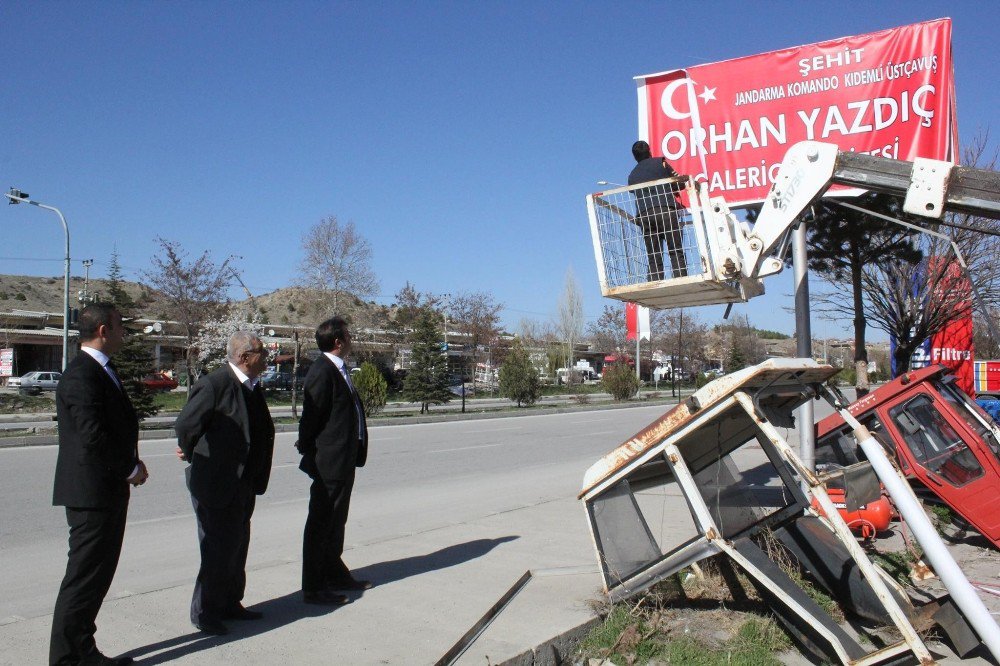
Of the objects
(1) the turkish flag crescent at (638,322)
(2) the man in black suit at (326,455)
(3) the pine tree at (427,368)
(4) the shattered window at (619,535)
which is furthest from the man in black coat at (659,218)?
(3) the pine tree at (427,368)

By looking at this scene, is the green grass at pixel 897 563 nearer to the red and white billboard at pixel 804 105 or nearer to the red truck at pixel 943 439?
the red truck at pixel 943 439

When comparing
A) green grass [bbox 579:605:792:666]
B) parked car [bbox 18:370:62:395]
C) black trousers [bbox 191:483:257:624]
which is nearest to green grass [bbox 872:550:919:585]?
green grass [bbox 579:605:792:666]

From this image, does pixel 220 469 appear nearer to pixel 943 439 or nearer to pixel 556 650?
pixel 556 650

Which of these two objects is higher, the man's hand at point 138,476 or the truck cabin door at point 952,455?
the man's hand at point 138,476

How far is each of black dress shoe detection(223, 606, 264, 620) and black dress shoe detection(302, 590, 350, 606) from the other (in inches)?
14.2

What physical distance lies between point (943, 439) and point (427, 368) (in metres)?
28.6

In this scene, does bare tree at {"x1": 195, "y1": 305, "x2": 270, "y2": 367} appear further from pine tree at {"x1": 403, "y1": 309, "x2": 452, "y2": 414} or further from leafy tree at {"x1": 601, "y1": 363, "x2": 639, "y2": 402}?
leafy tree at {"x1": 601, "y1": 363, "x2": 639, "y2": 402}

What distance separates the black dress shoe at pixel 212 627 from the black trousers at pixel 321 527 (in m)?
0.72

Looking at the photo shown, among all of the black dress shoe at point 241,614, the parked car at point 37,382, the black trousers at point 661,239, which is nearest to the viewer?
the black dress shoe at point 241,614

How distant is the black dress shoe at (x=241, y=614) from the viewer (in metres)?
5.00

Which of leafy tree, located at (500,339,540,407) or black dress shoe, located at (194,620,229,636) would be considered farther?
leafy tree, located at (500,339,540,407)

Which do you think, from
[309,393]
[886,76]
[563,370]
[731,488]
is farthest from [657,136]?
[563,370]

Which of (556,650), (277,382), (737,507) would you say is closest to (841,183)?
(737,507)

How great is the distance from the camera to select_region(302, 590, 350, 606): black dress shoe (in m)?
5.36
